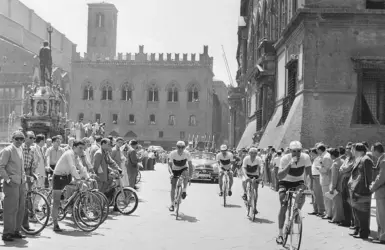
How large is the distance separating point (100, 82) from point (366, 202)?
70.5 meters

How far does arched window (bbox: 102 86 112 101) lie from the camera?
79.2 meters

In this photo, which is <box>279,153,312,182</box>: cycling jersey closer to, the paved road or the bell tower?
the paved road

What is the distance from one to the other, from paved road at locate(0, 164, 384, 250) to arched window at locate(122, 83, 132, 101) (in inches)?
2511

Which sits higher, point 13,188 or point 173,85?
point 173,85

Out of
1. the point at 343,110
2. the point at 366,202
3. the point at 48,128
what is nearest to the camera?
the point at 366,202

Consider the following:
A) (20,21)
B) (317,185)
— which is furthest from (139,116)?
(317,185)

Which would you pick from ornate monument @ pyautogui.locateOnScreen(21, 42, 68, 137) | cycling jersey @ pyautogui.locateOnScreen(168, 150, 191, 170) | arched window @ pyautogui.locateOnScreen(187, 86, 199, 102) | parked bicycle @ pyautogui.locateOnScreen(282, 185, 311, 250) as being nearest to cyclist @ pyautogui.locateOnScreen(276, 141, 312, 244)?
parked bicycle @ pyautogui.locateOnScreen(282, 185, 311, 250)

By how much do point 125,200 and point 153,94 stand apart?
65.4 metres

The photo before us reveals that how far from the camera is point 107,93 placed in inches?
3120

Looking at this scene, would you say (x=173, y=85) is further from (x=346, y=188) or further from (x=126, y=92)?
(x=346, y=188)

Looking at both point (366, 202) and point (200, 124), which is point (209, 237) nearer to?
point (366, 202)

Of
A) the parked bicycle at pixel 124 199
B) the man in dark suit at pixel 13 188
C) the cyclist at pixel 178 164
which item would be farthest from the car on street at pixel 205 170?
the man in dark suit at pixel 13 188

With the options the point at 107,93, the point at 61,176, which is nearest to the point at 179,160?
the point at 61,176

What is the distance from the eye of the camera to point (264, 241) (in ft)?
33.8
